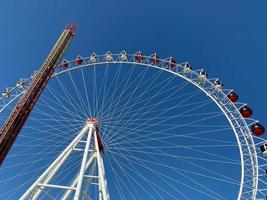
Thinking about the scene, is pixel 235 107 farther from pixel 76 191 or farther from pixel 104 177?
pixel 76 191

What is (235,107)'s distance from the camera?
27484 mm

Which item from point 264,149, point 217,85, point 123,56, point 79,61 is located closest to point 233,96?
point 217,85

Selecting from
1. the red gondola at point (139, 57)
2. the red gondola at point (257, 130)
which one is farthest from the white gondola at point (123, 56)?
the red gondola at point (257, 130)

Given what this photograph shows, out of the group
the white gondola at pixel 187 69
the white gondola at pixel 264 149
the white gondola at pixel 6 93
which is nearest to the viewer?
the white gondola at pixel 264 149

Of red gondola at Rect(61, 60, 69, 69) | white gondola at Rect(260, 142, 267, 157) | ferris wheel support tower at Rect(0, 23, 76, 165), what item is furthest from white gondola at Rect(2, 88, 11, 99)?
white gondola at Rect(260, 142, 267, 157)

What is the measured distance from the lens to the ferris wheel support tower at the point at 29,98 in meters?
18.8

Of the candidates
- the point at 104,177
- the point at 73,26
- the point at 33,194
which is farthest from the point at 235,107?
the point at 33,194

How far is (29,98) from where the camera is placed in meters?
21.6

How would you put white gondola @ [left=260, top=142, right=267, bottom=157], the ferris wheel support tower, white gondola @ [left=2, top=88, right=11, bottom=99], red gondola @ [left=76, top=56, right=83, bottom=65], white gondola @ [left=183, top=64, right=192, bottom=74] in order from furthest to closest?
red gondola @ [left=76, top=56, right=83, bottom=65], white gondola @ [left=2, top=88, right=11, bottom=99], white gondola @ [left=183, top=64, right=192, bottom=74], white gondola @ [left=260, top=142, right=267, bottom=157], the ferris wheel support tower

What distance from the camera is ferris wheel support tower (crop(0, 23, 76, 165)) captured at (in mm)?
18828

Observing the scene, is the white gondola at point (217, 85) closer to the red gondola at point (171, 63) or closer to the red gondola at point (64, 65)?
the red gondola at point (171, 63)

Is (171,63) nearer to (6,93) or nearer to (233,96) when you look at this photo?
(233,96)

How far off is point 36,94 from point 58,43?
5.54 metres

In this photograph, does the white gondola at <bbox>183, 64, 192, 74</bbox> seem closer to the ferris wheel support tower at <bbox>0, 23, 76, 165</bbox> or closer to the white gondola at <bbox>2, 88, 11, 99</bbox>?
the ferris wheel support tower at <bbox>0, 23, 76, 165</bbox>
